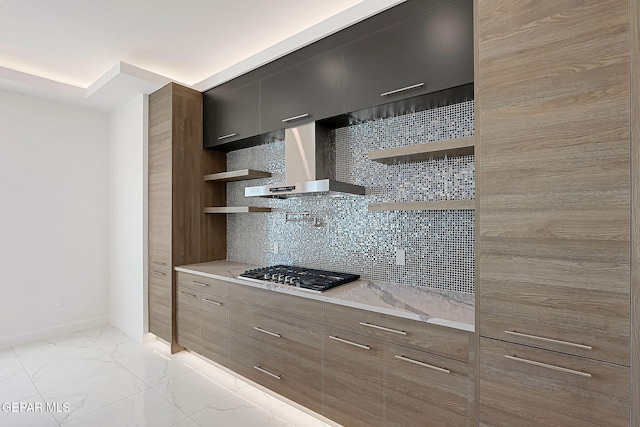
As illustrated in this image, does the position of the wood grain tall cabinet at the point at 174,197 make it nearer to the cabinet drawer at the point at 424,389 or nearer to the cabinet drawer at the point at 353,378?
the cabinet drawer at the point at 353,378

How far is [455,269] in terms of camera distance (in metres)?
2.08

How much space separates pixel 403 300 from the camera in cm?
188

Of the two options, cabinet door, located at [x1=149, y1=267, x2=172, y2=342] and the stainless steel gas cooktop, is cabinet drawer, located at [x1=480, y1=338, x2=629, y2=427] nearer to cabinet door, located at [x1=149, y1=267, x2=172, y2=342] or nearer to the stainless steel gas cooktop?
the stainless steel gas cooktop

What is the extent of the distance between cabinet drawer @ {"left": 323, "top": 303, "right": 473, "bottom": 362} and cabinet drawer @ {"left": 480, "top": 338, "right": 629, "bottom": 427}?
12 centimetres

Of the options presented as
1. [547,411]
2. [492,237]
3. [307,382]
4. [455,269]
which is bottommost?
[307,382]

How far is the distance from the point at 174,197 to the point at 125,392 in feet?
5.32

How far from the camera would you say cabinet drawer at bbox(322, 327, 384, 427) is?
1.79 m

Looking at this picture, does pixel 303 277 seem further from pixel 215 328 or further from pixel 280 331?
pixel 215 328

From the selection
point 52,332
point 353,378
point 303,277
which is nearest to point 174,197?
point 303,277

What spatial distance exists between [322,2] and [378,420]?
2592 mm

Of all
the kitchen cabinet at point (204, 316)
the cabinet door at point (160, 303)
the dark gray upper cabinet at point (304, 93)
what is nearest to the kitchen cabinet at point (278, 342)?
the kitchen cabinet at point (204, 316)

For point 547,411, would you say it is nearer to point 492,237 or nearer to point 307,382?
point 492,237

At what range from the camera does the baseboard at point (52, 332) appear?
3.36m

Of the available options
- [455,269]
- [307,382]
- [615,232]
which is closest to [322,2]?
[455,269]
